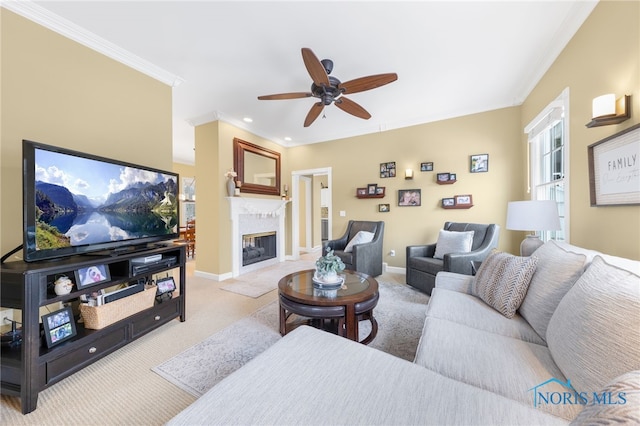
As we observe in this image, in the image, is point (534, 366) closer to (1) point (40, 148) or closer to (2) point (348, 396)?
(2) point (348, 396)

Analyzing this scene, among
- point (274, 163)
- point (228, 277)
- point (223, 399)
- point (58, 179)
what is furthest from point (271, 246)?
point (223, 399)

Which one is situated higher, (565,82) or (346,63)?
(346,63)

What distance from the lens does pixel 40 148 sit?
1.48 metres

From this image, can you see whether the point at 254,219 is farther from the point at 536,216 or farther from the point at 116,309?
the point at 536,216

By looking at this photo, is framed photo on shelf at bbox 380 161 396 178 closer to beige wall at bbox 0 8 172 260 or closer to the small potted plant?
the small potted plant

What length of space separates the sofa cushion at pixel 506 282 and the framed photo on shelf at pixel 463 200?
6.99 feet

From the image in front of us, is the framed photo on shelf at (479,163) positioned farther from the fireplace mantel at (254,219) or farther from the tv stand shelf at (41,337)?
the tv stand shelf at (41,337)

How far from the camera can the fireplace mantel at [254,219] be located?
3.99m

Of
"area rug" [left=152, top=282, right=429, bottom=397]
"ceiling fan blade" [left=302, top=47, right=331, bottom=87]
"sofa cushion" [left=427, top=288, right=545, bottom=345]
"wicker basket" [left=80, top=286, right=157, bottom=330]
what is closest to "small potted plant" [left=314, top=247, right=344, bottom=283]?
"area rug" [left=152, top=282, right=429, bottom=397]

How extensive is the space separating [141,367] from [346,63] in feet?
10.7

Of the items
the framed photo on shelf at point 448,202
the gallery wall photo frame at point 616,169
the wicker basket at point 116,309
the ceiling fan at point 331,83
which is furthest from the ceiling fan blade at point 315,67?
the framed photo on shelf at point 448,202

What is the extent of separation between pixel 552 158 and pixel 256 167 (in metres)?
4.39

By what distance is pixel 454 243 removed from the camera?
3.12m

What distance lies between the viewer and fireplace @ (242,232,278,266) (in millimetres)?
4307
